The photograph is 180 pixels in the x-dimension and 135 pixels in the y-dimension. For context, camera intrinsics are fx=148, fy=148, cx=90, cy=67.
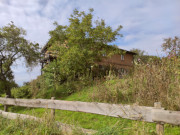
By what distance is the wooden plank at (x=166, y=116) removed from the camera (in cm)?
236

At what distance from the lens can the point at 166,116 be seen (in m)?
2.46

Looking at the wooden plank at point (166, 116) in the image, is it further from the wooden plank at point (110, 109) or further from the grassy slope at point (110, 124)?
the grassy slope at point (110, 124)

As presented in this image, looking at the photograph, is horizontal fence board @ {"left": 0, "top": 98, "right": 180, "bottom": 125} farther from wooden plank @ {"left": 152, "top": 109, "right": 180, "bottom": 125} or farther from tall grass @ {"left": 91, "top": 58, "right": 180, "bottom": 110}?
tall grass @ {"left": 91, "top": 58, "right": 180, "bottom": 110}

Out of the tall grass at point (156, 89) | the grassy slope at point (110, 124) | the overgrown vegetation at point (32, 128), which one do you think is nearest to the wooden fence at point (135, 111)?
the grassy slope at point (110, 124)

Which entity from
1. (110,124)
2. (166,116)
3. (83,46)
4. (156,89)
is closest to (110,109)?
(110,124)

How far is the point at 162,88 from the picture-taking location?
4.22 meters

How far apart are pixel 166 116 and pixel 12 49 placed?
13728 millimetres

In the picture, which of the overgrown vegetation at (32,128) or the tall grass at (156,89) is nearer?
the overgrown vegetation at (32,128)

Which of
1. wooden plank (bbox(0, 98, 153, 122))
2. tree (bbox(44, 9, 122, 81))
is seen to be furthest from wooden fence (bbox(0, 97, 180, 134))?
tree (bbox(44, 9, 122, 81))

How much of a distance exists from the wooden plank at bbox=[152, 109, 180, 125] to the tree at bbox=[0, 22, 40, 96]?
503 inches

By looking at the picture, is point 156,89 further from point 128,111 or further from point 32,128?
point 32,128

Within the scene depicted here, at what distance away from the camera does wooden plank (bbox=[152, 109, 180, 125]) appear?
236 cm

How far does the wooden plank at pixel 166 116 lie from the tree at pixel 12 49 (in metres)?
12.8

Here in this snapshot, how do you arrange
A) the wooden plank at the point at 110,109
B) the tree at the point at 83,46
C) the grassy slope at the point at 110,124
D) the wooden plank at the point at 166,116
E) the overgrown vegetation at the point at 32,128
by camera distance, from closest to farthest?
the wooden plank at the point at 166,116
the grassy slope at the point at 110,124
the wooden plank at the point at 110,109
the overgrown vegetation at the point at 32,128
the tree at the point at 83,46
